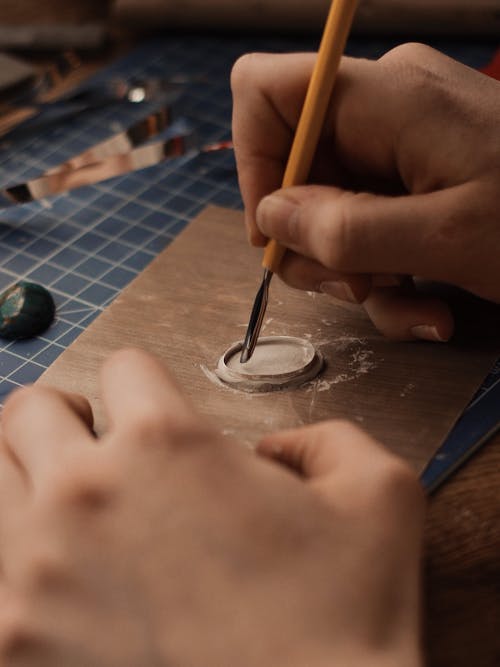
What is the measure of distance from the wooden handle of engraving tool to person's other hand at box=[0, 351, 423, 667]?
34 centimetres

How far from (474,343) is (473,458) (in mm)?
167

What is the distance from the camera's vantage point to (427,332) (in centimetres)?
95

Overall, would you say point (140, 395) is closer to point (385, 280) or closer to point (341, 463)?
point (341, 463)

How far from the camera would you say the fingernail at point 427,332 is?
941 mm

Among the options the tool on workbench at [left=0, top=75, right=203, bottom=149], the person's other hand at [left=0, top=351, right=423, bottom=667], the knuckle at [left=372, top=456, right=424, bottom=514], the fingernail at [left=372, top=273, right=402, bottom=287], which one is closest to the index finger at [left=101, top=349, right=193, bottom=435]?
the person's other hand at [left=0, top=351, right=423, bottom=667]

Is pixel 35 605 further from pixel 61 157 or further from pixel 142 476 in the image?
pixel 61 157

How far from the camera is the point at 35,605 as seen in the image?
559 millimetres

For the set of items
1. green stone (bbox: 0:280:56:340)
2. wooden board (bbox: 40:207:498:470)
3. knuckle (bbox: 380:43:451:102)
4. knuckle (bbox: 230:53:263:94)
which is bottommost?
green stone (bbox: 0:280:56:340)

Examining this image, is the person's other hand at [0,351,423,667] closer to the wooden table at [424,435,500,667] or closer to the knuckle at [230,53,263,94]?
the wooden table at [424,435,500,667]

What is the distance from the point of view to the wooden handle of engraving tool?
788mm

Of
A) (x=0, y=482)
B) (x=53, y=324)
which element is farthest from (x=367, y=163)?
(x=0, y=482)

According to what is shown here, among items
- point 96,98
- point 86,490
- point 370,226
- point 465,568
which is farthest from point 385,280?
point 96,98

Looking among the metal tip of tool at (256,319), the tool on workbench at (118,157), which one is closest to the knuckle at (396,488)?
the metal tip of tool at (256,319)

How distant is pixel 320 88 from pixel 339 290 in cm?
22
